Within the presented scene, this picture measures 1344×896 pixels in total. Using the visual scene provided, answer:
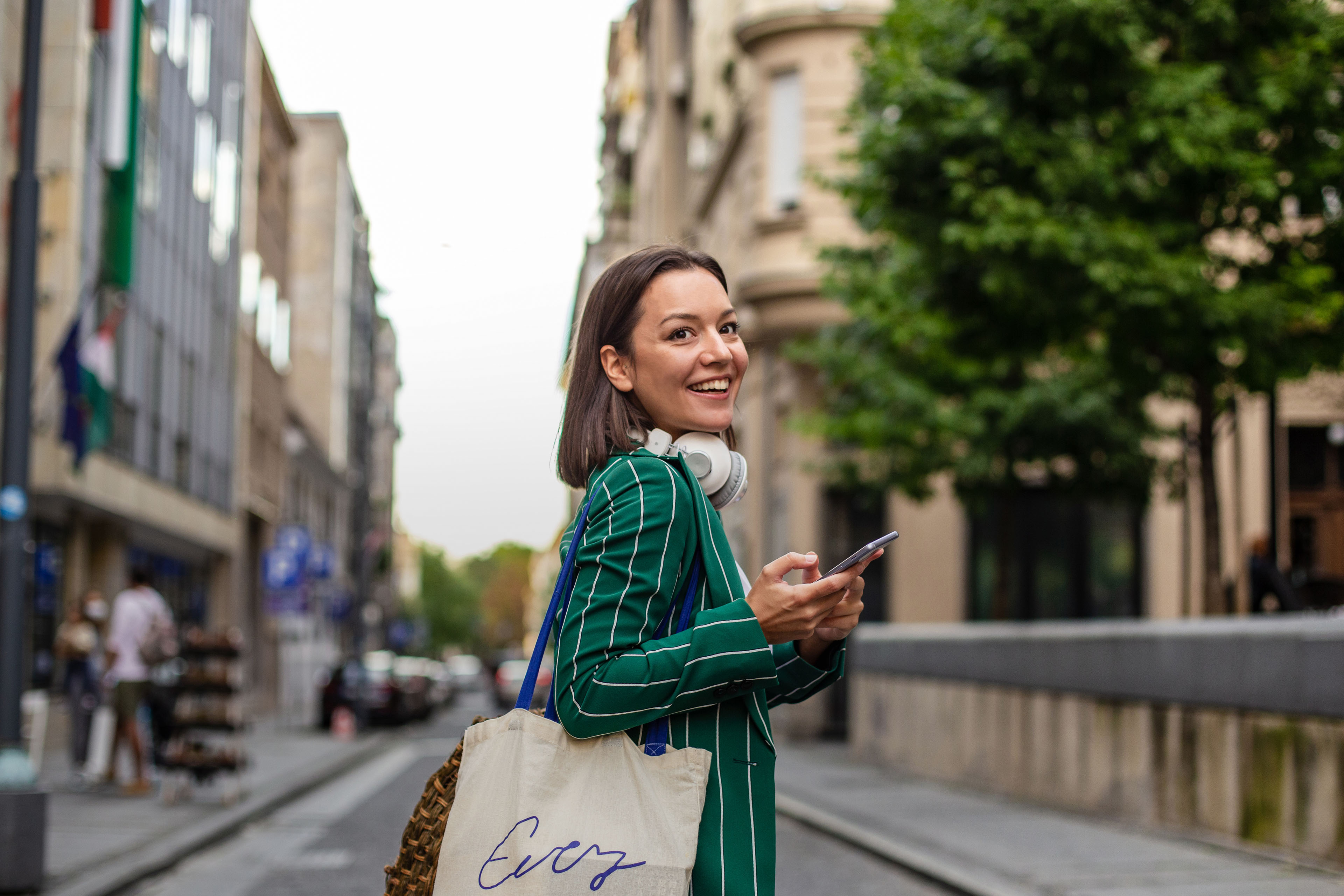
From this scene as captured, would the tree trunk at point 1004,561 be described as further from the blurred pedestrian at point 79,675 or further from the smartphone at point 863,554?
the smartphone at point 863,554

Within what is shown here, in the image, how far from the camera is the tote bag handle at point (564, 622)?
7.20 feet

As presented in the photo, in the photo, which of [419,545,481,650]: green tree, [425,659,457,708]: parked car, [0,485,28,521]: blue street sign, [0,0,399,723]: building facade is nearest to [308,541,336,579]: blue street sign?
[0,0,399,723]: building facade

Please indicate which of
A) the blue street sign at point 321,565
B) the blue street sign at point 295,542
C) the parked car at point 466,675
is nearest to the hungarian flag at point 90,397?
the blue street sign at point 295,542

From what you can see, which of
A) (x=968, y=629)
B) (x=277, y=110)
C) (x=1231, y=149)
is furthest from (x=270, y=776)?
(x=277, y=110)

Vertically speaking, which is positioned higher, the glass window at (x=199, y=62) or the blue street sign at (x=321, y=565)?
the glass window at (x=199, y=62)

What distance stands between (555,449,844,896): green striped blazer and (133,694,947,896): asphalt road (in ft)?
22.6

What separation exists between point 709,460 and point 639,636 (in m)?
0.32

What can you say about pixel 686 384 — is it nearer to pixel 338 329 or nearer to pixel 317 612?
pixel 317 612

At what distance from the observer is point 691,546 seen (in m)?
2.24

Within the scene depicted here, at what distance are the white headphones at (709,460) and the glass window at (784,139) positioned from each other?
22714mm

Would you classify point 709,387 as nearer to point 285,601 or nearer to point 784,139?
point 784,139

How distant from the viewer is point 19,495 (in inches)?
332

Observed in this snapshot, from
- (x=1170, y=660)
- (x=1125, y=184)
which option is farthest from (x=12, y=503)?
(x=1125, y=184)

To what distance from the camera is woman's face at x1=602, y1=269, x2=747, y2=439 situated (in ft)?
7.79
